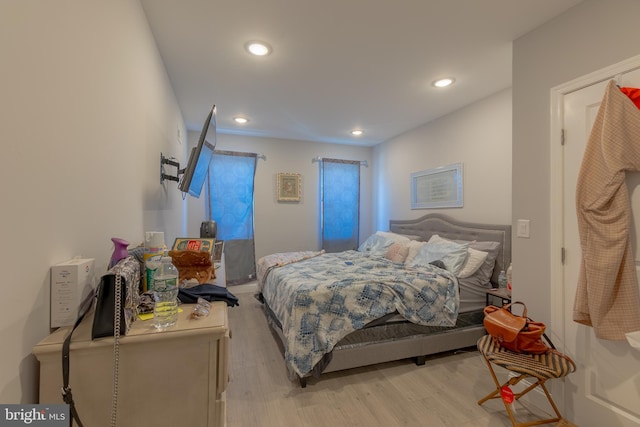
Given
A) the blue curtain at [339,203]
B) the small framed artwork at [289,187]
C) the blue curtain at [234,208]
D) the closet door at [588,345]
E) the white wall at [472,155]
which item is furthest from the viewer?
the blue curtain at [339,203]

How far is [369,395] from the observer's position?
2.02 m

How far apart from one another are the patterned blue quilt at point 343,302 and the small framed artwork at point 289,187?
6.97 feet

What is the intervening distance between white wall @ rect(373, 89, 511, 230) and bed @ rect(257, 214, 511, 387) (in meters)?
0.26

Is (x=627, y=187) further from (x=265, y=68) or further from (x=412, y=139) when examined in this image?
(x=412, y=139)

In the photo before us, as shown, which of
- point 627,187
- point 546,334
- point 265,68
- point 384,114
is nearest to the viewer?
point 627,187

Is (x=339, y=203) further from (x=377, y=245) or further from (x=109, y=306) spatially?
(x=109, y=306)

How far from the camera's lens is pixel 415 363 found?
2.46 meters

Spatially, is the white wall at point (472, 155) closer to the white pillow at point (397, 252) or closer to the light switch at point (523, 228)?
the white pillow at point (397, 252)

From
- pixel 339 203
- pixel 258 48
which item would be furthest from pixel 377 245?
pixel 258 48

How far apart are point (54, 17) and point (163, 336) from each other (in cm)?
101

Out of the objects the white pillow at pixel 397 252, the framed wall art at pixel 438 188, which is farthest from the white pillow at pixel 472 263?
the framed wall art at pixel 438 188

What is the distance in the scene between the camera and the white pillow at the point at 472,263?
272 cm

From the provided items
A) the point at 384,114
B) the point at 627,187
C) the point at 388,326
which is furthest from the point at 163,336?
the point at 384,114

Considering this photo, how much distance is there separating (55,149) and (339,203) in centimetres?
440
